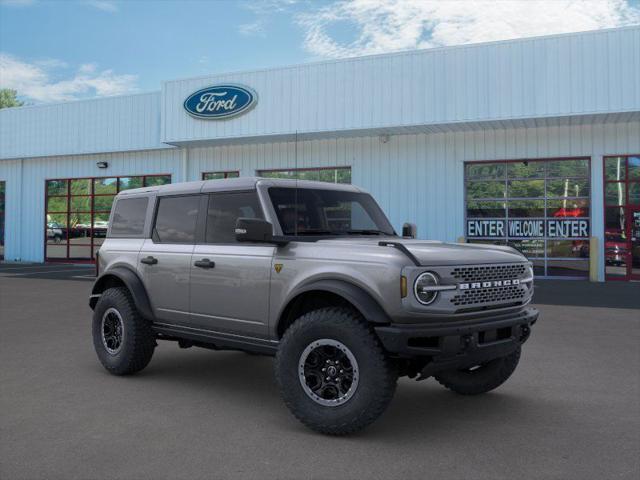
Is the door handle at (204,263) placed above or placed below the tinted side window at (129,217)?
below

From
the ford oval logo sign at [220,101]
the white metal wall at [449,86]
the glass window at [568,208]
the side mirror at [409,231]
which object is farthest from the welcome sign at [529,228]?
the side mirror at [409,231]

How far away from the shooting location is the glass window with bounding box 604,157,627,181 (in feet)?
58.8

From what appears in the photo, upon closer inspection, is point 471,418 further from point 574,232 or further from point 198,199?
point 574,232

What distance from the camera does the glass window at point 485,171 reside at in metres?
19.2

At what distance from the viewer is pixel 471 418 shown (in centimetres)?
495

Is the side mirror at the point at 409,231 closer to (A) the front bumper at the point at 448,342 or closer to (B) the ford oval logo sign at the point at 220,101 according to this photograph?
(A) the front bumper at the point at 448,342

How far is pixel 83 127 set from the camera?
85.2ft

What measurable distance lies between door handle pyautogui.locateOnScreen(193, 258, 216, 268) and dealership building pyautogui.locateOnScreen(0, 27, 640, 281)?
12733 millimetres

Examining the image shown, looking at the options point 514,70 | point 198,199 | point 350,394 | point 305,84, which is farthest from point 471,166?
point 350,394

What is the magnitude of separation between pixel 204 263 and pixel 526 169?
15.5 m

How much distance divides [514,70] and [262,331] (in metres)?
14.5

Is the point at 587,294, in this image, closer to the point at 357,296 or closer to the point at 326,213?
the point at 326,213

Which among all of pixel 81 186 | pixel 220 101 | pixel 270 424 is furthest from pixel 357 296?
pixel 81 186

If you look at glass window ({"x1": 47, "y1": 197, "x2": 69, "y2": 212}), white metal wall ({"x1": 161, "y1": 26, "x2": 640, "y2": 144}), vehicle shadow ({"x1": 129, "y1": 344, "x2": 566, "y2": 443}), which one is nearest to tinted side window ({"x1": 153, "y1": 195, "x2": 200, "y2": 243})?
vehicle shadow ({"x1": 129, "y1": 344, "x2": 566, "y2": 443})
